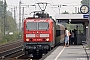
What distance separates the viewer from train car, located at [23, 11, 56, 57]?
27.8 metres

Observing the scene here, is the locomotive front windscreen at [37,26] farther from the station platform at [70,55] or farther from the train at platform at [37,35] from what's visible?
the station platform at [70,55]

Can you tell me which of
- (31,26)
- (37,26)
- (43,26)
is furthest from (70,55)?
(31,26)

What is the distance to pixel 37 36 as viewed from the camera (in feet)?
91.4

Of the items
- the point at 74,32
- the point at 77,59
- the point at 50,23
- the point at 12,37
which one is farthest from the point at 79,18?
the point at 12,37

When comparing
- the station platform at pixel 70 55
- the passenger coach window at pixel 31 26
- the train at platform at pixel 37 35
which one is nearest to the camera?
the station platform at pixel 70 55

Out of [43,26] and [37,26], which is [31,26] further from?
[43,26]

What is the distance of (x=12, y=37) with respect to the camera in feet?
260

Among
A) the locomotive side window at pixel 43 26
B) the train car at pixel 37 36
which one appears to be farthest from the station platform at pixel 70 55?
the locomotive side window at pixel 43 26

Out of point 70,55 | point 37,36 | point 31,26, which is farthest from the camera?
point 31,26

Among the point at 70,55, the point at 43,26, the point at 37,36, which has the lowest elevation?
the point at 70,55

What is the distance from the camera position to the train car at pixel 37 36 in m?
27.8

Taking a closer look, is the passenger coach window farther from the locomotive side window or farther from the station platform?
the station platform

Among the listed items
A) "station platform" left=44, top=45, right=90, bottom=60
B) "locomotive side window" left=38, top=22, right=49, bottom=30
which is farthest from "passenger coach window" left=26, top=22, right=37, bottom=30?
"station platform" left=44, top=45, right=90, bottom=60

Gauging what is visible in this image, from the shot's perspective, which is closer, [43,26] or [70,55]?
[70,55]
